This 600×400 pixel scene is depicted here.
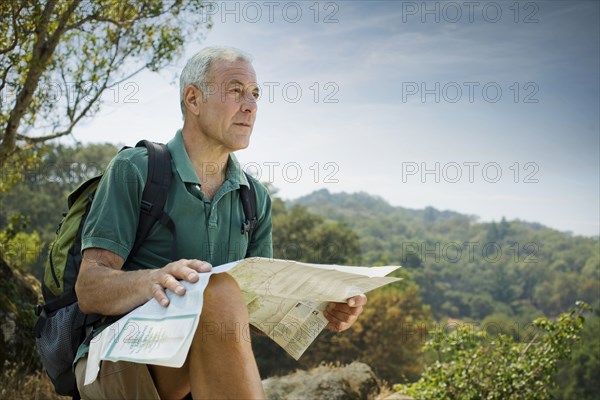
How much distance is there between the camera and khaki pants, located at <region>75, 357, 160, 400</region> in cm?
183

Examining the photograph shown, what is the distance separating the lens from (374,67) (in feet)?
126

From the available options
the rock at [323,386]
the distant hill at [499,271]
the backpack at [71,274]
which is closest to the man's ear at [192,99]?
the backpack at [71,274]

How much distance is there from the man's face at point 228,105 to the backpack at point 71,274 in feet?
0.90

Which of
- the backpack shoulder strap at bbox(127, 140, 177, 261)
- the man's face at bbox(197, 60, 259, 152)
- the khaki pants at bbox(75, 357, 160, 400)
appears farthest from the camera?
the man's face at bbox(197, 60, 259, 152)

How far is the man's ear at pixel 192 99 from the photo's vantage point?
97.7 inches

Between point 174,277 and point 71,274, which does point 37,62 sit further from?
point 174,277

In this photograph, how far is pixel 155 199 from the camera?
2.18m

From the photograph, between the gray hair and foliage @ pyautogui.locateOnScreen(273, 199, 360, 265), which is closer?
the gray hair

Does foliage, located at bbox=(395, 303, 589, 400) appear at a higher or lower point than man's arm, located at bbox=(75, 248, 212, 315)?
lower

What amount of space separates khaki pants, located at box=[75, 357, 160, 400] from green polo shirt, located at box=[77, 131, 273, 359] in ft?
0.45

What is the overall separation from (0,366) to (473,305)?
183 feet

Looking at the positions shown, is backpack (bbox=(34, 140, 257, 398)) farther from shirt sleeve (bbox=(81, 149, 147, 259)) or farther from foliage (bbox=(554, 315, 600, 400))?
foliage (bbox=(554, 315, 600, 400))

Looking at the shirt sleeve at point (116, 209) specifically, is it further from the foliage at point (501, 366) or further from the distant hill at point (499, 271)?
the distant hill at point (499, 271)

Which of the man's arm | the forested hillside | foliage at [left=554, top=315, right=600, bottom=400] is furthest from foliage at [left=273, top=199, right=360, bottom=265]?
the man's arm
